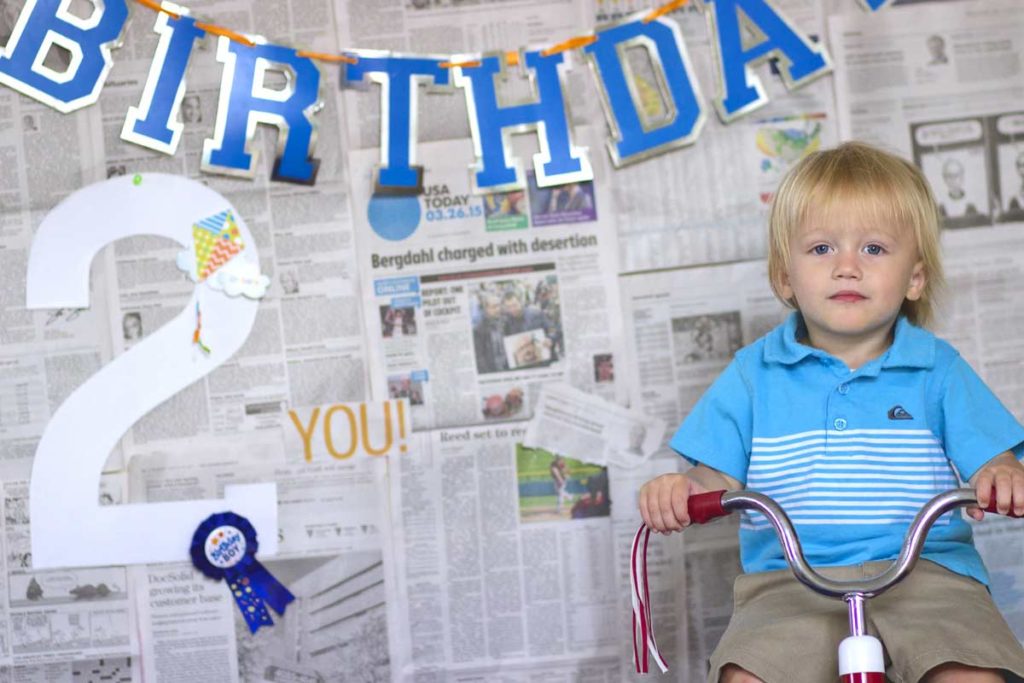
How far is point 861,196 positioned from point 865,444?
0.86 feet

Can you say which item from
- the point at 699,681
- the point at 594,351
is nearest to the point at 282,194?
the point at 594,351

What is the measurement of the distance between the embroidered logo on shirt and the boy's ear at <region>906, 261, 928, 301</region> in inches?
5.6

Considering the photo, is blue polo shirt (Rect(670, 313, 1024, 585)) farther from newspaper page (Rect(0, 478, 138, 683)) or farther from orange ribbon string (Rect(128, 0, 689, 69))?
newspaper page (Rect(0, 478, 138, 683))

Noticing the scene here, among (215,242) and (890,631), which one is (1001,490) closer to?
(890,631)

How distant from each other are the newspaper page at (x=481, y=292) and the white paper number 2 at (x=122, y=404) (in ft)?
0.67

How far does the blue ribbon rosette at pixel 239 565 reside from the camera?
1590mm

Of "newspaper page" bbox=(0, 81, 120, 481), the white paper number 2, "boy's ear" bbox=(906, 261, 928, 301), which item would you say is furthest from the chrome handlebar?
"newspaper page" bbox=(0, 81, 120, 481)

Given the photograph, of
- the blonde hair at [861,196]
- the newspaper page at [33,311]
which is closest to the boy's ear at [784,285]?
the blonde hair at [861,196]

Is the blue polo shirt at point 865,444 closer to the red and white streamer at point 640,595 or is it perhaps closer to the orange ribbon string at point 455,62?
the red and white streamer at point 640,595

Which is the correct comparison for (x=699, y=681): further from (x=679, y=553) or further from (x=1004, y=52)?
(x=1004, y=52)

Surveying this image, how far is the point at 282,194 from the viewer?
1.60 m

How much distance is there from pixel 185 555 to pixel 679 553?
0.67 m

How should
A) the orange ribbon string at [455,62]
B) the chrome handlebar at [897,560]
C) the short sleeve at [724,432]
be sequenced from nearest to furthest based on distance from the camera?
the chrome handlebar at [897,560]
the short sleeve at [724,432]
the orange ribbon string at [455,62]

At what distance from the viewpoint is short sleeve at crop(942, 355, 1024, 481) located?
4.01 ft
